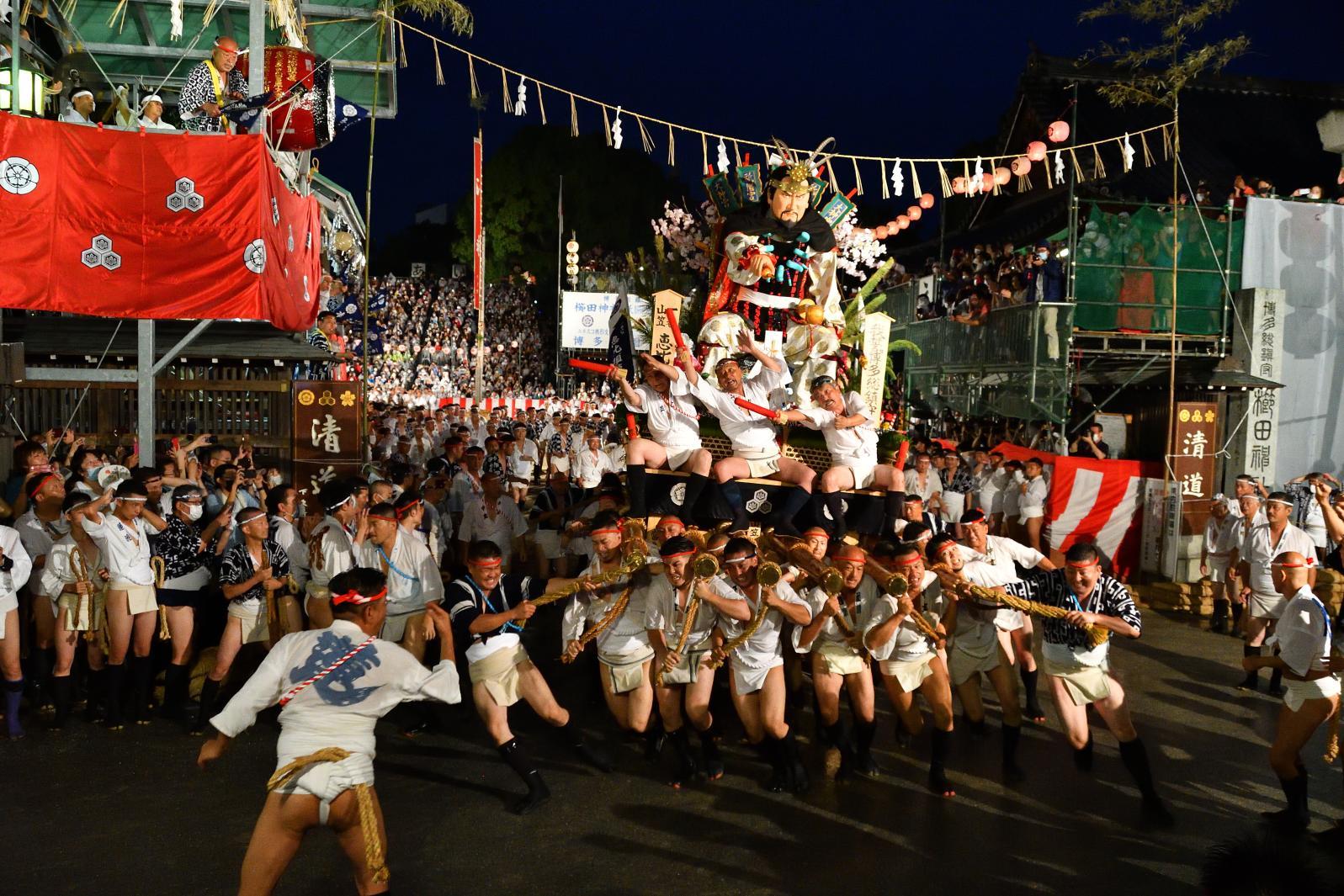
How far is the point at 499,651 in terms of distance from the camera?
591 cm

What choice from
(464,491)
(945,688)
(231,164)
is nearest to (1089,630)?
(945,688)

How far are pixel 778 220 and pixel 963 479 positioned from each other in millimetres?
6119

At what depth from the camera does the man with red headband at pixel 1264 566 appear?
27.7 feet

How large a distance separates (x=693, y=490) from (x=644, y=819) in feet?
8.90

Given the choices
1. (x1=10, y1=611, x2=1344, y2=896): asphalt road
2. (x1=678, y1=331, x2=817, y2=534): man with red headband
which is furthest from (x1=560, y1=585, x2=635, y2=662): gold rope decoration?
(x1=678, y1=331, x2=817, y2=534): man with red headband

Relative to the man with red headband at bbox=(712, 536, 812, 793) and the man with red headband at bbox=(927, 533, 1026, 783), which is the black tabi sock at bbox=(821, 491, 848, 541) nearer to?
the man with red headband at bbox=(927, 533, 1026, 783)

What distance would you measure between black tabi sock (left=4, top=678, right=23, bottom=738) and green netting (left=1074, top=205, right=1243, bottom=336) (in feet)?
44.9

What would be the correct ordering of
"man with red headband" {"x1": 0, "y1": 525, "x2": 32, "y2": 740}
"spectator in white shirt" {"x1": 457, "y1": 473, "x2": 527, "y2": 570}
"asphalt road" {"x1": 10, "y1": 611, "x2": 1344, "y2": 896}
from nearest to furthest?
"asphalt road" {"x1": 10, "y1": 611, "x2": 1344, "y2": 896} → "man with red headband" {"x1": 0, "y1": 525, "x2": 32, "y2": 740} → "spectator in white shirt" {"x1": 457, "y1": 473, "x2": 527, "y2": 570}

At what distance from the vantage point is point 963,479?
14156mm

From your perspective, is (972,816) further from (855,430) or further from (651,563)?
(855,430)

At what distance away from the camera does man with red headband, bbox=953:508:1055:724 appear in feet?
21.8

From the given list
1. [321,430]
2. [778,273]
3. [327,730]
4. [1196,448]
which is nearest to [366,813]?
[327,730]

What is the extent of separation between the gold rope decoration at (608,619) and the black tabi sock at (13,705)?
3.65m

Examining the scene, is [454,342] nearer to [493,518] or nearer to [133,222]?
[133,222]
